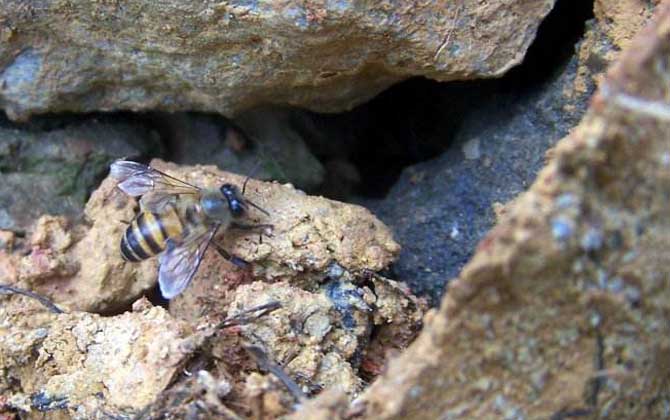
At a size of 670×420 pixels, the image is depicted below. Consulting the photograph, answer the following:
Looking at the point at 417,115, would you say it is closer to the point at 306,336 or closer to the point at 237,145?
the point at 237,145

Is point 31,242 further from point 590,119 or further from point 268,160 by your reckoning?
point 590,119

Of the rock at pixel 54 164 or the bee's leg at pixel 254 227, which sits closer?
the bee's leg at pixel 254 227

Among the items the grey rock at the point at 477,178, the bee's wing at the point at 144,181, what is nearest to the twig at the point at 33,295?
the bee's wing at the point at 144,181

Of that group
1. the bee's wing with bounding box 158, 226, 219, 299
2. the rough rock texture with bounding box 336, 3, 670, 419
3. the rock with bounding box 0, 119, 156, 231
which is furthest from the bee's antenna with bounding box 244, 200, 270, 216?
the rough rock texture with bounding box 336, 3, 670, 419

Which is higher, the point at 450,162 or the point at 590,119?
the point at 590,119

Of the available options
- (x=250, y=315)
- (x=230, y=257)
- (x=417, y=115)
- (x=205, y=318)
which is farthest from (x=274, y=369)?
(x=417, y=115)

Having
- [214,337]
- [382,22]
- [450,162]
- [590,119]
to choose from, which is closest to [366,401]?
[214,337]

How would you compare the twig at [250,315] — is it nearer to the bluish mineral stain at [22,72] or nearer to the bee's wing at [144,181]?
the bee's wing at [144,181]
